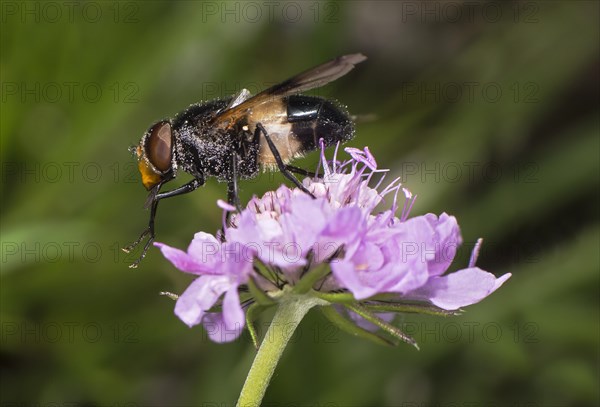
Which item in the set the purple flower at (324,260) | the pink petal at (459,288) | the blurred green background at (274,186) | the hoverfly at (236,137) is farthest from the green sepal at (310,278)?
the blurred green background at (274,186)

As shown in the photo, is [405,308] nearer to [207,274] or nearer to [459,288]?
[459,288]

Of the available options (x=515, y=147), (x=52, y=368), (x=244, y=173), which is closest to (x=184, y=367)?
(x=52, y=368)

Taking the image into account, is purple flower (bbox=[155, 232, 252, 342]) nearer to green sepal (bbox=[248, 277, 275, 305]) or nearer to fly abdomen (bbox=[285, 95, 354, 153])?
green sepal (bbox=[248, 277, 275, 305])

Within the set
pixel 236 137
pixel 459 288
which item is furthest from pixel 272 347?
pixel 236 137

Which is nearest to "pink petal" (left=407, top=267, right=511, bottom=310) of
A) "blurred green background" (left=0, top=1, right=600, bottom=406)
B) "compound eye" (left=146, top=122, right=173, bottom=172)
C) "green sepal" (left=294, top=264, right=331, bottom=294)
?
"green sepal" (left=294, top=264, right=331, bottom=294)

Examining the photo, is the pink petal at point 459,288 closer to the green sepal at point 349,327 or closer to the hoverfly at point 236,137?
the green sepal at point 349,327

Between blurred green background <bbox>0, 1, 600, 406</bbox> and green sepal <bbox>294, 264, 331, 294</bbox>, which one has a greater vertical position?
green sepal <bbox>294, 264, 331, 294</bbox>
